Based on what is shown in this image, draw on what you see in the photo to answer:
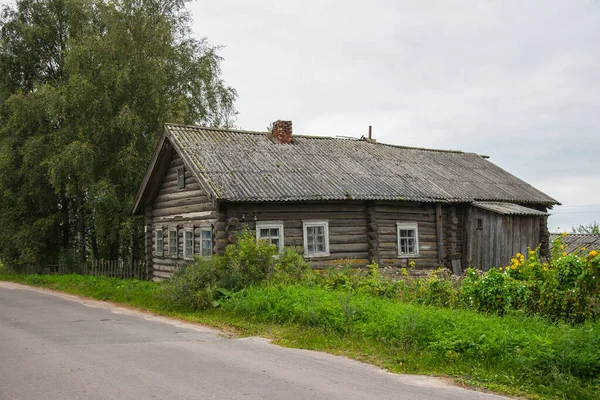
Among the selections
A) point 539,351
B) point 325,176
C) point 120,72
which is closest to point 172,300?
point 325,176

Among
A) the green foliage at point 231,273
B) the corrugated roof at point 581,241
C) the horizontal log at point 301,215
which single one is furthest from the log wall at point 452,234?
the green foliage at point 231,273

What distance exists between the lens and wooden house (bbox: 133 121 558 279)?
17.4 metres

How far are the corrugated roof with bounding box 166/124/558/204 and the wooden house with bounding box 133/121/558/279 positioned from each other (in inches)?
2.2

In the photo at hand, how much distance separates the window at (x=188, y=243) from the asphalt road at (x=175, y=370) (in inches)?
318

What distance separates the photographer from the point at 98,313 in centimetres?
1359

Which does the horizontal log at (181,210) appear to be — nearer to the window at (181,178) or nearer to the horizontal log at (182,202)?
the horizontal log at (182,202)

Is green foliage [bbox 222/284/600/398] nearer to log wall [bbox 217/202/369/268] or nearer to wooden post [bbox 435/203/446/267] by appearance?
log wall [bbox 217/202/369/268]

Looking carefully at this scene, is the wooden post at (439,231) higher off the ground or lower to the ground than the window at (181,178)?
lower

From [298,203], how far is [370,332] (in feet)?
30.9

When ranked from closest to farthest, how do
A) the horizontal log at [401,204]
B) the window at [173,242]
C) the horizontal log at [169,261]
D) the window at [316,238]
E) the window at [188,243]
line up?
the window at [316,238] → the window at [188,243] → the horizontal log at [401,204] → the horizontal log at [169,261] → the window at [173,242]

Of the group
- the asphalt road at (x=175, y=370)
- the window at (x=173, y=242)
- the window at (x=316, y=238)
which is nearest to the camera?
the asphalt road at (x=175, y=370)

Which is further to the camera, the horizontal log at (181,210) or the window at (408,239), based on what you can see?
the window at (408,239)

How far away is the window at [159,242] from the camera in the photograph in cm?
2157

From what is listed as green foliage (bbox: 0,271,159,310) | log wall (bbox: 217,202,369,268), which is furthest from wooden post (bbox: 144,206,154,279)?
log wall (bbox: 217,202,369,268)
